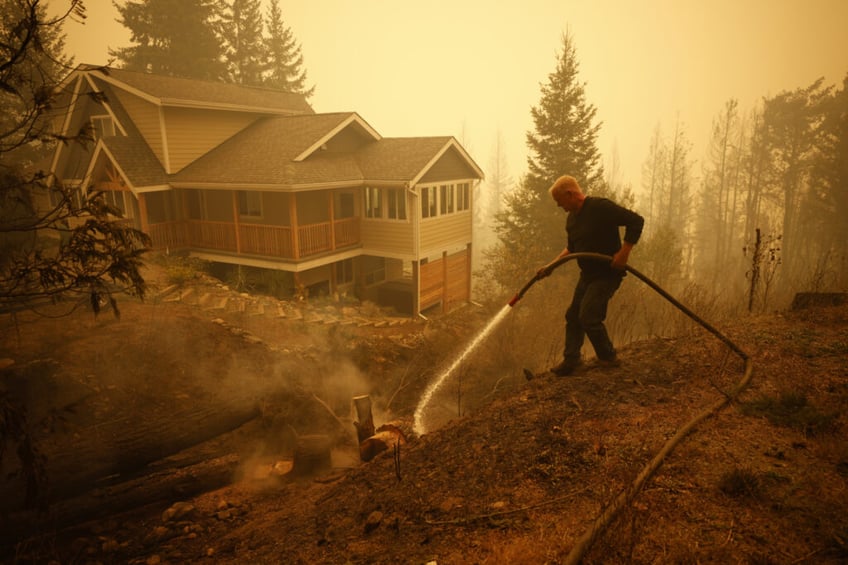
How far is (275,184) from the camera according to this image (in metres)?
15.3

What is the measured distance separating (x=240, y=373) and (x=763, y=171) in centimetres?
4846

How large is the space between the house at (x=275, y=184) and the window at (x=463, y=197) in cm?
27

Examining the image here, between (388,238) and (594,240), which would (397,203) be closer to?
(388,238)

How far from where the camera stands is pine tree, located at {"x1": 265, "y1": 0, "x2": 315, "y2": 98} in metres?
40.4

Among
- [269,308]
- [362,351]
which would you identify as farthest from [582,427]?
[269,308]

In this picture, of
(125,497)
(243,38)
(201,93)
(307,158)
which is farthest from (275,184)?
(243,38)

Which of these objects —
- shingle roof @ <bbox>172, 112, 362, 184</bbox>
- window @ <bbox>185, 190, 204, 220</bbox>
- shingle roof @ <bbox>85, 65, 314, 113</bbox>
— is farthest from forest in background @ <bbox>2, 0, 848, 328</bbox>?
window @ <bbox>185, 190, 204, 220</bbox>

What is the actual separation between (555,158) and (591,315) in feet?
62.5

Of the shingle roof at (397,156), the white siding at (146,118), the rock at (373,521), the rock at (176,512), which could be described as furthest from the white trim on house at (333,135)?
the rock at (373,521)

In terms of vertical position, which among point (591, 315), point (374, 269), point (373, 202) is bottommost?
point (374, 269)

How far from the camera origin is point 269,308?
556 inches

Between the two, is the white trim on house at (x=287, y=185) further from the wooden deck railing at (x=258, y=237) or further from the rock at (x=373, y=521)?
the rock at (x=373, y=521)

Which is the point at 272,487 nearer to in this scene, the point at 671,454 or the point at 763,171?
the point at 671,454

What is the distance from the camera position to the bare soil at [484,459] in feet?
11.1
